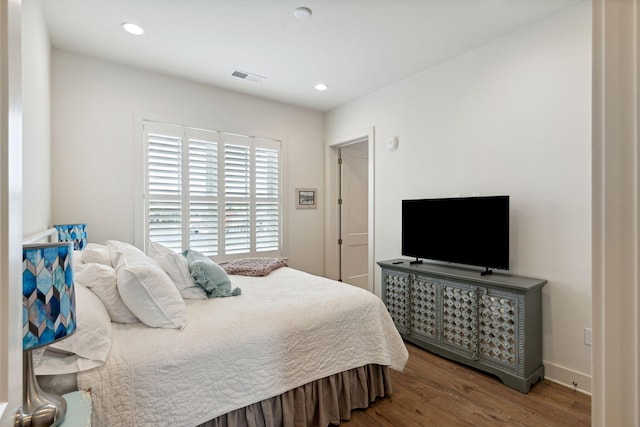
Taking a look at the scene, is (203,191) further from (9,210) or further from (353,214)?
(9,210)

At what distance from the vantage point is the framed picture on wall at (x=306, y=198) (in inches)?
177

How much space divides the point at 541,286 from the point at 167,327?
2.62 metres

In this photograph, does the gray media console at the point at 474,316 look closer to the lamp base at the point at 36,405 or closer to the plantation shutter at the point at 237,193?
the plantation shutter at the point at 237,193

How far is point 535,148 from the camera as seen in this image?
8.34 ft

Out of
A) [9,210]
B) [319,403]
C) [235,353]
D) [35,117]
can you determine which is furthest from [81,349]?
[35,117]

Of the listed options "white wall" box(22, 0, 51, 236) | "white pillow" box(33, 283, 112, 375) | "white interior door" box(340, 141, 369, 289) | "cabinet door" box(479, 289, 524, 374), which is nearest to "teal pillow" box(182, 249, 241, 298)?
"white pillow" box(33, 283, 112, 375)

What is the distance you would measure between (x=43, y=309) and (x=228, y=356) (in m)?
0.86

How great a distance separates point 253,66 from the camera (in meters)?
3.26

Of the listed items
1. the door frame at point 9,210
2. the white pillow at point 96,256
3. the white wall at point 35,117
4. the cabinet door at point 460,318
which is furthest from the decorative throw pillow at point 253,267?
the door frame at point 9,210

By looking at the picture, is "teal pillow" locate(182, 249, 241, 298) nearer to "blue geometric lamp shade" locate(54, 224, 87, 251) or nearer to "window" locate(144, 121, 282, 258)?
"blue geometric lamp shade" locate(54, 224, 87, 251)

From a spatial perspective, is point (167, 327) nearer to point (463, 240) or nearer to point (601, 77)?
point (601, 77)

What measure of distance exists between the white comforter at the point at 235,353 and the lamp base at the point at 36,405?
209 mm


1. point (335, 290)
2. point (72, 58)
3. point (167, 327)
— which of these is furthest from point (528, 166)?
point (72, 58)

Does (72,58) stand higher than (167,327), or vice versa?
(72,58)
